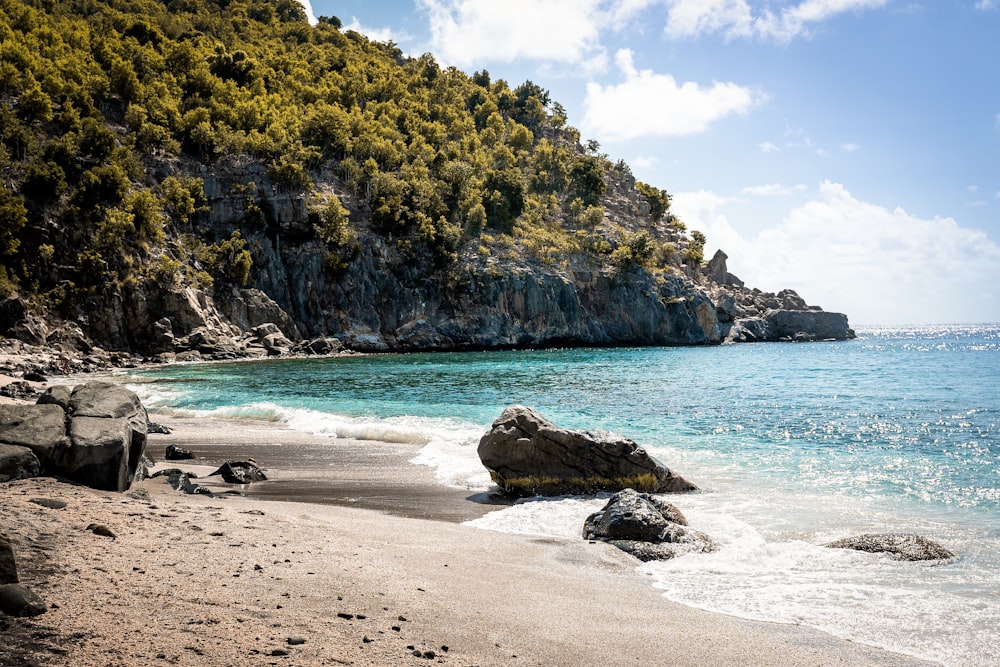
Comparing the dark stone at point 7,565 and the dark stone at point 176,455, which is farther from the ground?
the dark stone at point 7,565

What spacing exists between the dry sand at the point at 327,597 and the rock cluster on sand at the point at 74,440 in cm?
55

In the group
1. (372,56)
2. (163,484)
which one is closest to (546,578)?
(163,484)

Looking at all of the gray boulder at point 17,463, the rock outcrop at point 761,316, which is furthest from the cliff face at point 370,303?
the gray boulder at point 17,463

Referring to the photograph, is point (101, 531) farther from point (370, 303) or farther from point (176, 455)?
point (370, 303)

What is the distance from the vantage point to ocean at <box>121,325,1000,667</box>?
7801mm

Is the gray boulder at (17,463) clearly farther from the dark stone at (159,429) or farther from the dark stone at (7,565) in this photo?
the dark stone at (159,429)

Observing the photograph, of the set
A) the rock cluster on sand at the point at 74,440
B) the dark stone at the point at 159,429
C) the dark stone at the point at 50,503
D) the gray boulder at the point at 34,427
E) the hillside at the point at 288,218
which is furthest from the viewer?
the hillside at the point at 288,218

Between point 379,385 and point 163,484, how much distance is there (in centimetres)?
2740

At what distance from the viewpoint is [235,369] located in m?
54.7

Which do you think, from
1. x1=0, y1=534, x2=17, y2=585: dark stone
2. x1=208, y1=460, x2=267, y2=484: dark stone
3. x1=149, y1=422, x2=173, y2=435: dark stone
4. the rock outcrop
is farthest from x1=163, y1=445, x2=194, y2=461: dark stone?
the rock outcrop

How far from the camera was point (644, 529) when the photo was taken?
10.3 m

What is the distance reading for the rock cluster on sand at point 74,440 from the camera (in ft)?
33.2

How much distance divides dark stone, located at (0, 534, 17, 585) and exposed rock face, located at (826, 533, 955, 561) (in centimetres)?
1062

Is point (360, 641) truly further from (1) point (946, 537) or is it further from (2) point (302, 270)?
(2) point (302, 270)
